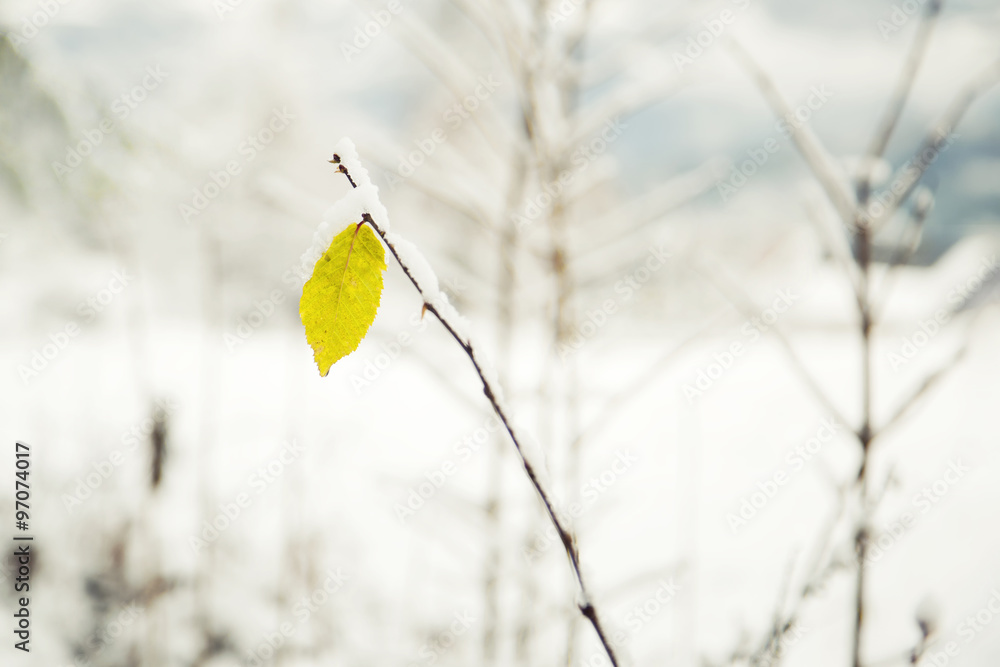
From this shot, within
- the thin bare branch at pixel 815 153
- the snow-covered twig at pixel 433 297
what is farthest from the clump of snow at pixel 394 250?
the thin bare branch at pixel 815 153

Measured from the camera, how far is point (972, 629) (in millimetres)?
1742

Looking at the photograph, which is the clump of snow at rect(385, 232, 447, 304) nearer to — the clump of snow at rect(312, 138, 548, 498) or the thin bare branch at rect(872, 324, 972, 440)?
the clump of snow at rect(312, 138, 548, 498)

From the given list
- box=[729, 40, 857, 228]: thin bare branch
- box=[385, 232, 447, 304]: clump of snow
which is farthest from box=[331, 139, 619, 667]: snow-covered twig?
box=[729, 40, 857, 228]: thin bare branch

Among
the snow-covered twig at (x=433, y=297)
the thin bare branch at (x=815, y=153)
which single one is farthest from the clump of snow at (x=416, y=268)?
the thin bare branch at (x=815, y=153)

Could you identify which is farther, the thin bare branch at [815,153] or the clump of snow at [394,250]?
the thin bare branch at [815,153]

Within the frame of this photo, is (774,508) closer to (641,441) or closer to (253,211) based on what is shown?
(641,441)

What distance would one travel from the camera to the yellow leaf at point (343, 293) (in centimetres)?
28

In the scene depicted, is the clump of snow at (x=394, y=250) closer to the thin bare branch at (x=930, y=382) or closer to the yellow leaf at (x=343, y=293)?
the yellow leaf at (x=343, y=293)

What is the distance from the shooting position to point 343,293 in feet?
0.94

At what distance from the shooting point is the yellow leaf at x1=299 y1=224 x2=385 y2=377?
0.28 meters

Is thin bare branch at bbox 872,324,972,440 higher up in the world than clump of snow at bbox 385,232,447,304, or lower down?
lower down

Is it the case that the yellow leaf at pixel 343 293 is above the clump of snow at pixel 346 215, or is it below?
below

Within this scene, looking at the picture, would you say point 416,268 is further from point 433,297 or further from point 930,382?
point 930,382

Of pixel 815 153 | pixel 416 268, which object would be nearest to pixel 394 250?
pixel 416 268
